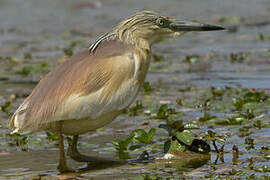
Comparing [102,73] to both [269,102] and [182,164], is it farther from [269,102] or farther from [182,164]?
[269,102]

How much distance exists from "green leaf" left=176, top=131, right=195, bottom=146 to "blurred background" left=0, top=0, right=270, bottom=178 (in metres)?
0.57

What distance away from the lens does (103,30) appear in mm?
14664

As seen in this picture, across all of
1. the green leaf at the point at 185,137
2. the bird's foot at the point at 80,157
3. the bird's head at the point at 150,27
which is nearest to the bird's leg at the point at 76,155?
the bird's foot at the point at 80,157

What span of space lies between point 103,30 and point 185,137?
904cm

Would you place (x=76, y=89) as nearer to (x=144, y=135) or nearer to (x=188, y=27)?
(x=144, y=135)

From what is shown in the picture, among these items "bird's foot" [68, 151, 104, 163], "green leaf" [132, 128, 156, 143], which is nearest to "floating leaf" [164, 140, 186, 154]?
"green leaf" [132, 128, 156, 143]

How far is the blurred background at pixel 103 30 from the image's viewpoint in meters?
6.93

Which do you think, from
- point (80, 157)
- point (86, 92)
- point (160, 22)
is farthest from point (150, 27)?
point (80, 157)

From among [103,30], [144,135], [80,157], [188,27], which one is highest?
[103,30]

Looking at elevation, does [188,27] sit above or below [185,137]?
above

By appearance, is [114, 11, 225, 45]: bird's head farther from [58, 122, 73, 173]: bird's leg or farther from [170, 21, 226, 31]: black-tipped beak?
[58, 122, 73, 173]: bird's leg

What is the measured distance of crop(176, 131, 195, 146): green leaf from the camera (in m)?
5.80

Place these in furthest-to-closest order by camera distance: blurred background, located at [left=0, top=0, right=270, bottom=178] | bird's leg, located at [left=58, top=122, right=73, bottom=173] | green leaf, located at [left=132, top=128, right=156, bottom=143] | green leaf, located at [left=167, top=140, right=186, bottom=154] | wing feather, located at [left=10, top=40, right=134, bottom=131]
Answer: blurred background, located at [left=0, top=0, right=270, bottom=178], green leaf, located at [left=132, top=128, right=156, bottom=143], green leaf, located at [left=167, top=140, right=186, bottom=154], bird's leg, located at [left=58, top=122, right=73, bottom=173], wing feather, located at [left=10, top=40, right=134, bottom=131]

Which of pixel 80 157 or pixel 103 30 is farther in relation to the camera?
pixel 103 30
